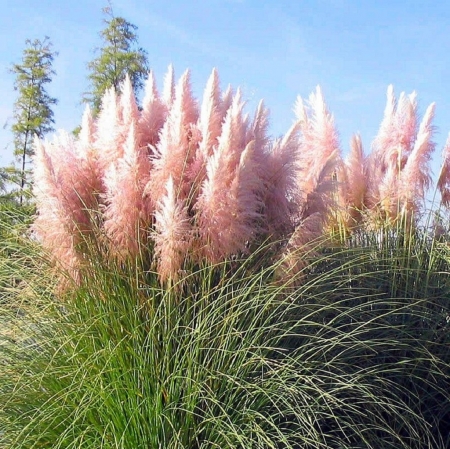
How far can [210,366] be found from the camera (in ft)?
8.05

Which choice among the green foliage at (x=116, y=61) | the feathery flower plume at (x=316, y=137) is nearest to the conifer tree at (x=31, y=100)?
the green foliage at (x=116, y=61)

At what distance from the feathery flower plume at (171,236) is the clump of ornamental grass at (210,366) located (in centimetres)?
8

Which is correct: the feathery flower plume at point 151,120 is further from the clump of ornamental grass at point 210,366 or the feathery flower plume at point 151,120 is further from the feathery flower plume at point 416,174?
the feathery flower plume at point 416,174

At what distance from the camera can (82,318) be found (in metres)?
2.68

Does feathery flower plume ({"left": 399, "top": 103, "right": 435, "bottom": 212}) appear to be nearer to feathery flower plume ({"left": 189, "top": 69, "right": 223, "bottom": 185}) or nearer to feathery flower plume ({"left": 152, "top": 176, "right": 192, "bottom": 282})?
feathery flower plume ({"left": 189, "top": 69, "right": 223, "bottom": 185})

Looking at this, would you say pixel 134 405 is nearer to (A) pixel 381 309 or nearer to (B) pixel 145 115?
(A) pixel 381 309

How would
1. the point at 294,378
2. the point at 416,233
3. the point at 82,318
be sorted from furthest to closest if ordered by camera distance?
the point at 416,233, the point at 82,318, the point at 294,378

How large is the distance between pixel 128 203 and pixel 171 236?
295mm

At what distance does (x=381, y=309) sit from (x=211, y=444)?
0.90 m

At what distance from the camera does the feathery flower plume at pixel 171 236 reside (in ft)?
8.14

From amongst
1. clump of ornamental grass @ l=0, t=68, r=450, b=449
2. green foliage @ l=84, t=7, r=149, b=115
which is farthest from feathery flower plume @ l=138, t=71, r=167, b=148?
green foliage @ l=84, t=7, r=149, b=115

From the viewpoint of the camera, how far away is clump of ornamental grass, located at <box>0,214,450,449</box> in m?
2.32

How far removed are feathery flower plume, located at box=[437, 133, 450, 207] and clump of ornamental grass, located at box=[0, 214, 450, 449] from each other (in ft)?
3.12

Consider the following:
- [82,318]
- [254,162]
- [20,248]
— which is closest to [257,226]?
[254,162]
